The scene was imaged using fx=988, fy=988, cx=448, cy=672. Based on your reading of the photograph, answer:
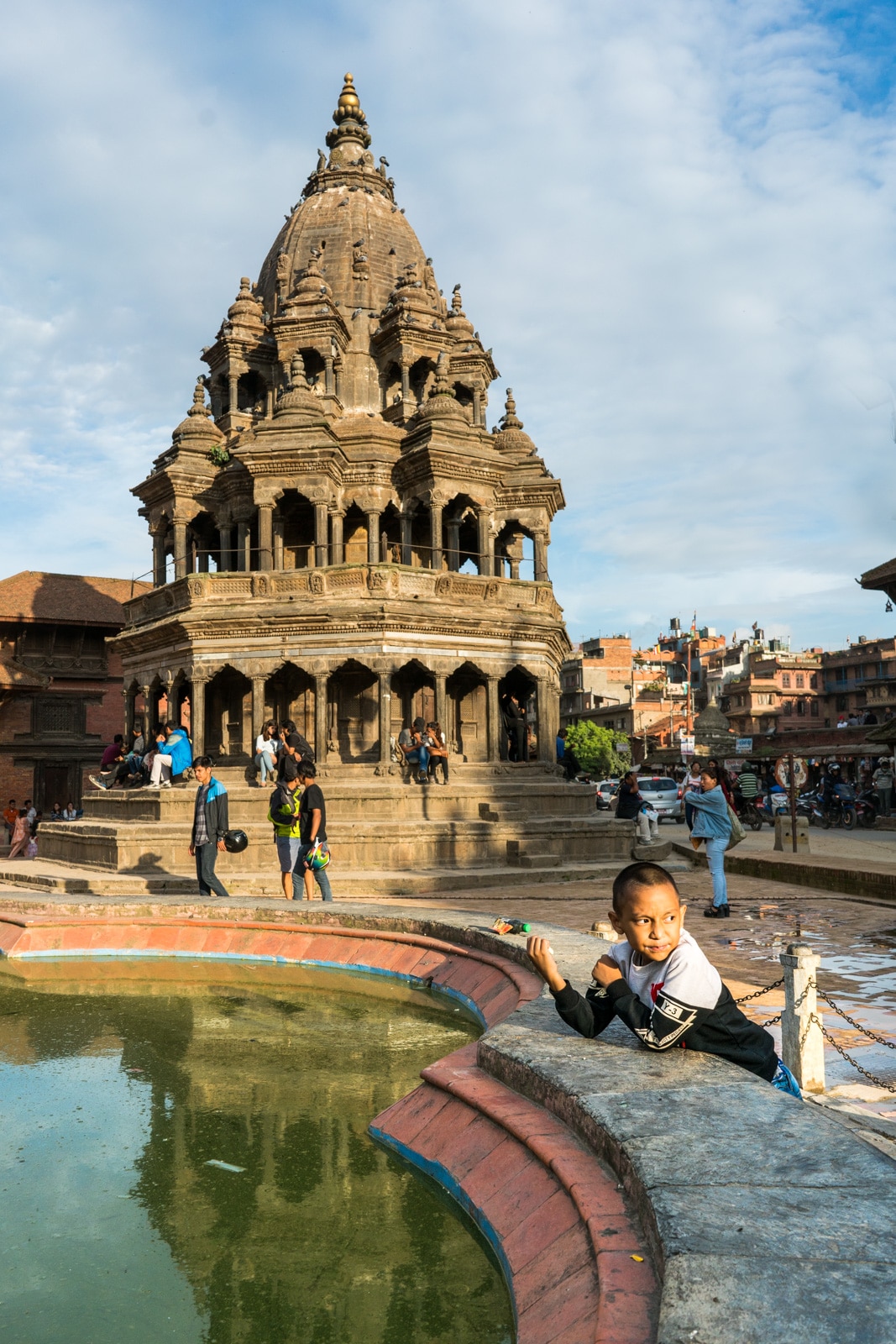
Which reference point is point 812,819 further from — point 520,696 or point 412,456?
point 412,456

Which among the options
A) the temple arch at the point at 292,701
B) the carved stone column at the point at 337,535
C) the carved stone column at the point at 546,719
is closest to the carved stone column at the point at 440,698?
the carved stone column at the point at 546,719

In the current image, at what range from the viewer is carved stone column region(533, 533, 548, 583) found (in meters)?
27.4

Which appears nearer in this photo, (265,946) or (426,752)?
(265,946)

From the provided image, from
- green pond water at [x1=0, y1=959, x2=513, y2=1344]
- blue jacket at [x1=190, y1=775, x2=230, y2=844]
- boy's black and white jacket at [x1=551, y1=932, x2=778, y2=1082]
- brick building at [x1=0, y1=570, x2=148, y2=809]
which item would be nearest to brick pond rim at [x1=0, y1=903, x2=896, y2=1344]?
boy's black and white jacket at [x1=551, y1=932, x2=778, y2=1082]

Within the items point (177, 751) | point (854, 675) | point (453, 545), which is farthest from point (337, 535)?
point (854, 675)

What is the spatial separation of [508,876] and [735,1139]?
46.0ft

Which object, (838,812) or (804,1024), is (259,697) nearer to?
(838,812)

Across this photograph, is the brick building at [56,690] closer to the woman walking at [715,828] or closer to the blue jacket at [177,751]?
the blue jacket at [177,751]

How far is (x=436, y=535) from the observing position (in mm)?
25578

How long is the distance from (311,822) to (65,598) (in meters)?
30.5

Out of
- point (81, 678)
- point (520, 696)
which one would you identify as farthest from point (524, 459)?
point (81, 678)

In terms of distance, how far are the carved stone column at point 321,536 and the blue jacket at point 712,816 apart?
46.2ft

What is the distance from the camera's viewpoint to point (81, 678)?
37.4m

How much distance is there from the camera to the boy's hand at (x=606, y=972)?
163 inches
